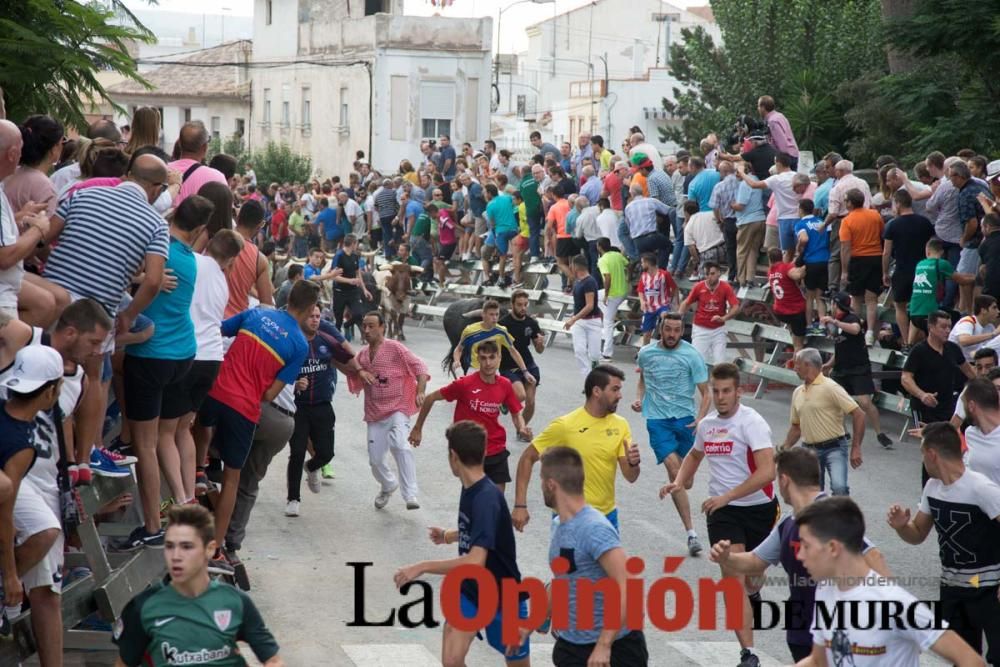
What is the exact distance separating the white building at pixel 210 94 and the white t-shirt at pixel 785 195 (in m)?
46.0

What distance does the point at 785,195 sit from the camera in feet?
66.2

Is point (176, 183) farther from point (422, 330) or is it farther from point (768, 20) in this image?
point (768, 20)

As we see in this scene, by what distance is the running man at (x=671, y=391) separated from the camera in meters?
13.0

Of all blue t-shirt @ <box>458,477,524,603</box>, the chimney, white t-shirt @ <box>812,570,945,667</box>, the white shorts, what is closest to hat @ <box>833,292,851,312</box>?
blue t-shirt @ <box>458,477,524,603</box>

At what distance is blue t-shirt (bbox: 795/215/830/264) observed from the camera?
19.1 metres

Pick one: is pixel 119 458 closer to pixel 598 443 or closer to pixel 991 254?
pixel 598 443

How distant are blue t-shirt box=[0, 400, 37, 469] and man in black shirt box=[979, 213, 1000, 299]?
39.2 ft

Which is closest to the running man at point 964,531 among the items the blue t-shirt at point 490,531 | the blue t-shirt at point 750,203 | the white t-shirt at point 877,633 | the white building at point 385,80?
the blue t-shirt at point 490,531

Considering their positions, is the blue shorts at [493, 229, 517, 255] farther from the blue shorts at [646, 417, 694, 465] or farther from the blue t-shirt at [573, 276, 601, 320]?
the blue shorts at [646, 417, 694, 465]

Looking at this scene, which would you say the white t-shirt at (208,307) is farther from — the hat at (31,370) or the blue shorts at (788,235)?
the blue shorts at (788,235)

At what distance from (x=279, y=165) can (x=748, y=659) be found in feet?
161

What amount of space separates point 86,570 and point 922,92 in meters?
17.7

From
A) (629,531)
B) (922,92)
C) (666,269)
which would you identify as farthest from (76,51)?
(922,92)

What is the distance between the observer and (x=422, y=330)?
28.7m
